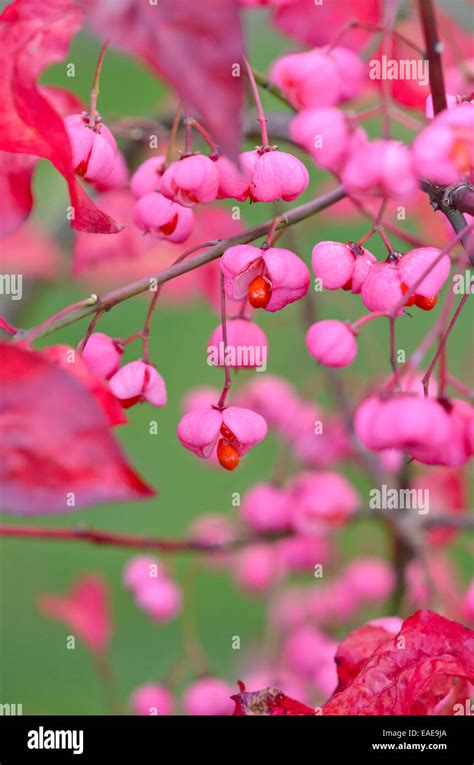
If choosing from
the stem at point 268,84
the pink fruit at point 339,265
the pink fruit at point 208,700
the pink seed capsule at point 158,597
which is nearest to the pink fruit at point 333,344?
the pink fruit at point 339,265

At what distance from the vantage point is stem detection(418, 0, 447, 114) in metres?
0.33

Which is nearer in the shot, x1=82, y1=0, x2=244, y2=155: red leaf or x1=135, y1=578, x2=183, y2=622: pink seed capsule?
x1=82, y1=0, x2=244, y2=155: red leaf

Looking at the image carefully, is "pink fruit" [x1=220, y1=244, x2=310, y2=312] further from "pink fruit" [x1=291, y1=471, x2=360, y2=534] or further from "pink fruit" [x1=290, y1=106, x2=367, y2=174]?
"pink fruit" [x1=291, y1=471, x2=360, y2=534]

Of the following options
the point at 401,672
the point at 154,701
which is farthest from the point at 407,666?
the point at 154,701

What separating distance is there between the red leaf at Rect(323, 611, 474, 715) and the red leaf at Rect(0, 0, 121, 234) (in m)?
0.20

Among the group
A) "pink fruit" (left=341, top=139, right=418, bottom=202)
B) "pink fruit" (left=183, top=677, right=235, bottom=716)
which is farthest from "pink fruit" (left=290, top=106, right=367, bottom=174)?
"pink fruit" (left=183, top=677, right=235, bottom=716)

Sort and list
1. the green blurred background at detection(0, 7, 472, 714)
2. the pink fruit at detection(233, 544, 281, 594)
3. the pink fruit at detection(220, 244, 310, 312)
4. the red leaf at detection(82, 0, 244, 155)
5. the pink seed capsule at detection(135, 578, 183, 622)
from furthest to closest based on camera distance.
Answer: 1. the green blurred background at detection(0, 7, 472, 714)
2. the pink fruit at detection(233, 544, 281, 594)
3. the pink seed capsule at detection(135, 578, 183, 622)
4. the pink fruit at detection(220, 244, 310, 312)
5. the red leaf at detection(82, 0, 244, 155)

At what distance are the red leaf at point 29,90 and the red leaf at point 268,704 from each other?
7.9 inches

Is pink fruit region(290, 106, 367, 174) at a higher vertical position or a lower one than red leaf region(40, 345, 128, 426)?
higher

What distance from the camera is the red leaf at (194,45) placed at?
27 centimetres

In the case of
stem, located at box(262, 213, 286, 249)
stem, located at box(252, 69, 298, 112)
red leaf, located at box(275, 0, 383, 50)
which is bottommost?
stem, located at box(262, 213, 286, 249)

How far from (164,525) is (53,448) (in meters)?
1.23
